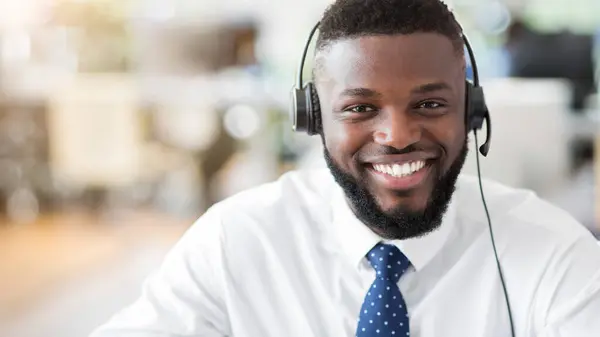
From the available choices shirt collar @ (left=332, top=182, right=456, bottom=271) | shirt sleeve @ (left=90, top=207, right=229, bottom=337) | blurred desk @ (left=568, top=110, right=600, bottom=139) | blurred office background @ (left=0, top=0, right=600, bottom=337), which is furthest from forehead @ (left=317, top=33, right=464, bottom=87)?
blurred desk @ (left=568, top=110, right=600, bottom=139)

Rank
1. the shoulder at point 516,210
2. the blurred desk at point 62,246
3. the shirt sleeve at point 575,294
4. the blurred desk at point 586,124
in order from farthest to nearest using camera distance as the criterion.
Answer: the blurred desk at point 586,124 → the blurred desk at point 62,246 → the shoulder at point 516,210 → the shirt sleeve at point 575,294

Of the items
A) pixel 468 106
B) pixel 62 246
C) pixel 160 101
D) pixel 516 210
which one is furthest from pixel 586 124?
pixel 468 106

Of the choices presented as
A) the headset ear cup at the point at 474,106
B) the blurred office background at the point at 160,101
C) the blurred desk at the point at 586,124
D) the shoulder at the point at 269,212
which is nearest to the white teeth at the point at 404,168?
the headset ear cup at the point at 474,106

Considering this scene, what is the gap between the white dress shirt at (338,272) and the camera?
964mm

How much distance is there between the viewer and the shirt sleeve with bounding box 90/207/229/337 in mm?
1002

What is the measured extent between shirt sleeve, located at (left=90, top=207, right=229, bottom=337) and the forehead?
13.1 inches

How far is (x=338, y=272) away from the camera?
103 centimetres

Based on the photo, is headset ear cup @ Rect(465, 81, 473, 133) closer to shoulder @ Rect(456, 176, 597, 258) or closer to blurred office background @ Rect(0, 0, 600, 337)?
shoulder @ Rect(456, 176, 597, 258)

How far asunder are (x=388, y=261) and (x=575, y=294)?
24cm

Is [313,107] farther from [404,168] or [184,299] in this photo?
[184,299]

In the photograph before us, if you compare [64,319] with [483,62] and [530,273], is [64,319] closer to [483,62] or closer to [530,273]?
[530,273]

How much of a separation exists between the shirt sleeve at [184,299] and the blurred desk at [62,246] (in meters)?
1.84

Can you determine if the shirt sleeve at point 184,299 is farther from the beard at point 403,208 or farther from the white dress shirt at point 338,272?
the beard at point 403,208

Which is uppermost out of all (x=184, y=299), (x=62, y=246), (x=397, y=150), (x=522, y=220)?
(x=397, y=150)
